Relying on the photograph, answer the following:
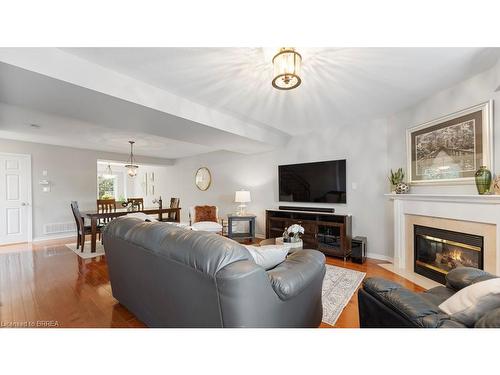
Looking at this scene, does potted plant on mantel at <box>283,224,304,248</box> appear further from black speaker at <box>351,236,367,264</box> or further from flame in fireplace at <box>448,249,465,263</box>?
flame in fireplace at <box>448,249,465,263</box>

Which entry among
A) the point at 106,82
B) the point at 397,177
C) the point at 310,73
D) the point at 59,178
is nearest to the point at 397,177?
the point at 397,177

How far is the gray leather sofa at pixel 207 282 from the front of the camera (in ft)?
3.21

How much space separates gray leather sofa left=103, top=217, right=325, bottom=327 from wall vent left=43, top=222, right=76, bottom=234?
16.5 ft

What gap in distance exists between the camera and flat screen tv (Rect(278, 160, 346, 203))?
3881mm

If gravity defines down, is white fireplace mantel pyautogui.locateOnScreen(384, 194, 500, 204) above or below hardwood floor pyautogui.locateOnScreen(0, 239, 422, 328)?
above

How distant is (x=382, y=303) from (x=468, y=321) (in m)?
0.31

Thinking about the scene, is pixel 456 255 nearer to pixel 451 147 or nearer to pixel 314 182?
pixel 451 147

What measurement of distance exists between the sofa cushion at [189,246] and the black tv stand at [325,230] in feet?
9.39

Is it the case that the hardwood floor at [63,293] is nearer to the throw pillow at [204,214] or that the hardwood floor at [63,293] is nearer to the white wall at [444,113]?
the white wall at [444,113]

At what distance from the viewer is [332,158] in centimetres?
404

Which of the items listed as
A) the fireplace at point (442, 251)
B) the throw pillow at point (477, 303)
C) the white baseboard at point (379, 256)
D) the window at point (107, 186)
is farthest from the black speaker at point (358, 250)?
the window at point (107, 186)

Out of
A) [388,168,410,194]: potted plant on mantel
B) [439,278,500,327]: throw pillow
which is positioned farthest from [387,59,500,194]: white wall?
[439,278,500,327]: throw pillow

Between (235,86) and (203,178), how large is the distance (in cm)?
465
